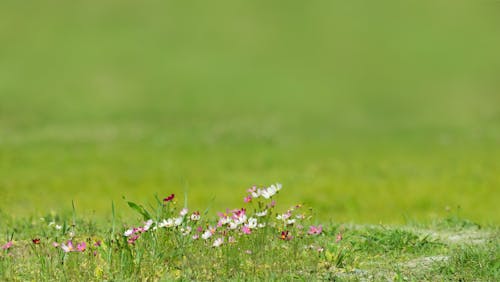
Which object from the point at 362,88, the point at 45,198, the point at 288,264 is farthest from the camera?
the point at 362,88

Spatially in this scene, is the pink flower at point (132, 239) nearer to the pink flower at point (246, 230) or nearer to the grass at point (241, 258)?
the grass at point (241, 258)

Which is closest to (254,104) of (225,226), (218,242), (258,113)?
(258,113)

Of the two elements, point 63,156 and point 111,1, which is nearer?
point 63,156

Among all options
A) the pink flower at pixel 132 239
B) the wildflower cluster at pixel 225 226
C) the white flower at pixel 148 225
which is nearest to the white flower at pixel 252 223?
the wildflower cluster at pixel 225 226

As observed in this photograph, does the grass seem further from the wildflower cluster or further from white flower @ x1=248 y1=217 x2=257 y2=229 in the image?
white flower @ x1=248 y1=217 x2=257 y2=229

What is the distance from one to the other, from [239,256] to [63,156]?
1626 cm

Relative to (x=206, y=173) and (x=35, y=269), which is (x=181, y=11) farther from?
(x=35, y=269)

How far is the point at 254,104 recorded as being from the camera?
109 feet

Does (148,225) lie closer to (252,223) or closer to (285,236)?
(252,223)

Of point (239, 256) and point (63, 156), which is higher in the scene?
point (63, 156)

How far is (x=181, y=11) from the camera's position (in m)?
41.0

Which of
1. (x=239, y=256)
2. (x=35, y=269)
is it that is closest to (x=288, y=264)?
(x=239, y=256)

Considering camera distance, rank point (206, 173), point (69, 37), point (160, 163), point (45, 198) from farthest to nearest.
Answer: point (69, 37) → point (160, 163) → point (206, 173) → point (45, 198)

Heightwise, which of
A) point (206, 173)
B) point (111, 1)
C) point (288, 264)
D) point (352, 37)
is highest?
point (111, 1)
